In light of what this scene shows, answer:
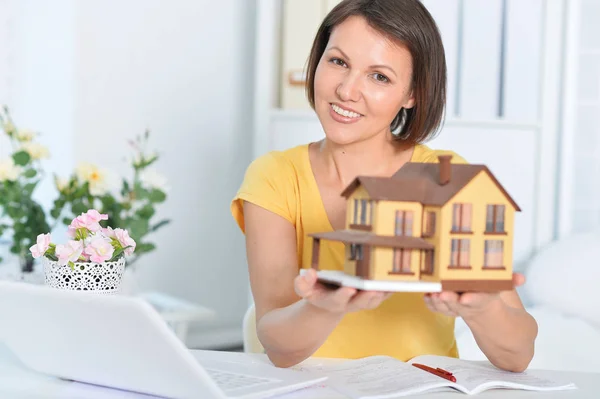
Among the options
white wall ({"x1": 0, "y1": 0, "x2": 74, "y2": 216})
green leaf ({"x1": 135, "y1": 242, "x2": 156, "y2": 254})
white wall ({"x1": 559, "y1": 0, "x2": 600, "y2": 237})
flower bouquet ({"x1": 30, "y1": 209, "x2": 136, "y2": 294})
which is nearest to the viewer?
flower bouquet ({"x1": 30, "y1": 209, "x2": 136, "y2": 294})

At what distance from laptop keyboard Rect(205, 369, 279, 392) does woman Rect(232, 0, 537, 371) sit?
16 centimetres

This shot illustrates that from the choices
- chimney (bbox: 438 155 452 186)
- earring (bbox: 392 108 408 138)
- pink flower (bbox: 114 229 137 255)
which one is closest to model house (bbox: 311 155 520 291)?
chimney (bbox: 438 155 452 186)

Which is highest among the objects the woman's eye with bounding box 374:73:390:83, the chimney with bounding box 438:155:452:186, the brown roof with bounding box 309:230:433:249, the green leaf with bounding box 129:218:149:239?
the woman's eye with bounding box 374:73:390:83

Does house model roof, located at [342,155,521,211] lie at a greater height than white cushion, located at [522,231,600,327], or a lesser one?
greater

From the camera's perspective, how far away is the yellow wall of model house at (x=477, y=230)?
3.45 feet

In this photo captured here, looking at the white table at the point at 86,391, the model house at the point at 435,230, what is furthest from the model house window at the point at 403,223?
the white table at the point at 86,391

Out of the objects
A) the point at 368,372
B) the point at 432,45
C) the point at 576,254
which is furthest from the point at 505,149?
the point at 368,372

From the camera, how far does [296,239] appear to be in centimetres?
160

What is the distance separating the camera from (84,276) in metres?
1.26

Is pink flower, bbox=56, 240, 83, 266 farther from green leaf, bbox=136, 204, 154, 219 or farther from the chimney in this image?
green leaf, bbox=136, 204, 154, 219

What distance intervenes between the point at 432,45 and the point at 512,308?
50cm

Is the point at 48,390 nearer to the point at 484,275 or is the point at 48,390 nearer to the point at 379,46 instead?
the point at 484,275

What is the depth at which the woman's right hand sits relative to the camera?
3.43ft

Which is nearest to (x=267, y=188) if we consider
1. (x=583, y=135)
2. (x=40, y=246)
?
(x=40, y=246)
